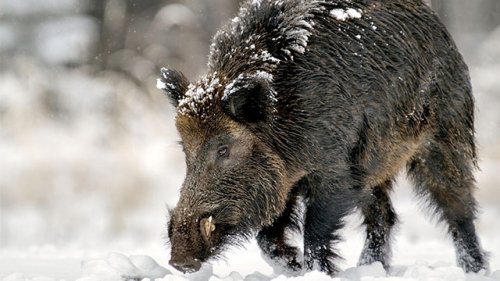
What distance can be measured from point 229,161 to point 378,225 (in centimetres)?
201

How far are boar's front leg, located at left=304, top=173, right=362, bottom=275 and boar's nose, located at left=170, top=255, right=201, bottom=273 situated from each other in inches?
43.1

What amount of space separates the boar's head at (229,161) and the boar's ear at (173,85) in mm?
59

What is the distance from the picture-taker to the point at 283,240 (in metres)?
6.68

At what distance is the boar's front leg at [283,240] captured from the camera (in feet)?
21.8

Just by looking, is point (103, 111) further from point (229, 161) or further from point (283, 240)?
point (229, 161)

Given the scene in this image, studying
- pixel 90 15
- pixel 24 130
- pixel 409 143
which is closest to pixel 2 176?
pixel 24 130

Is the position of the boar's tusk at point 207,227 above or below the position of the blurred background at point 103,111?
below

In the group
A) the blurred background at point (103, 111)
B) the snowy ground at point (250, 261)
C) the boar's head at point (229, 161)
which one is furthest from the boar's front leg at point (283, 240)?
the blurred background at point (103, 111)

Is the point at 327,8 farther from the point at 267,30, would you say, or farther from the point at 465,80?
the point at 465,80

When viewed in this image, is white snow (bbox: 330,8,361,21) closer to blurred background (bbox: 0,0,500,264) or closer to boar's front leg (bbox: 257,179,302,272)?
boar's front leg (bbox: 257,179,302,272)

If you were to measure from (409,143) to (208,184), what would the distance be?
1.73 meters

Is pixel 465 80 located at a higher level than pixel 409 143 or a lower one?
higher

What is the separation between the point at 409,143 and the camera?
22.5 ft

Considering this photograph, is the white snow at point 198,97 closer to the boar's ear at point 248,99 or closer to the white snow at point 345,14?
the boar's ear at point 248,99
